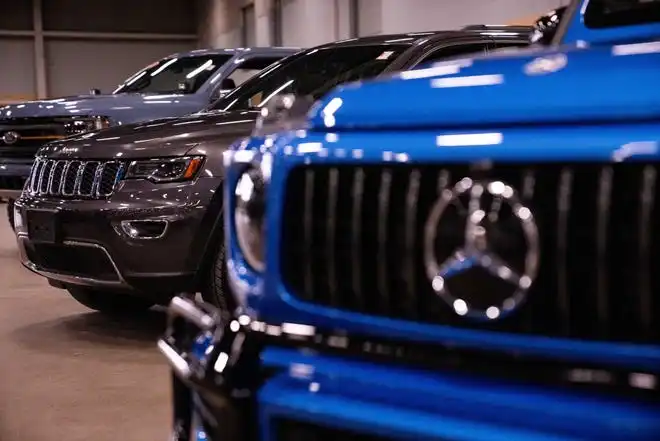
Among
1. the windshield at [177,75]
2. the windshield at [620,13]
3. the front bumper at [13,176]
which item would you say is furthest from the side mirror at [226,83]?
the windshield at [620,13]

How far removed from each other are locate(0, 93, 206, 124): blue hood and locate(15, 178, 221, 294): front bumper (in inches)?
103

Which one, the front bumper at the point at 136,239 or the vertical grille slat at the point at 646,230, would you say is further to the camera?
the front bumper at the point at 136,239

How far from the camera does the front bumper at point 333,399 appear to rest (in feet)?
4.23

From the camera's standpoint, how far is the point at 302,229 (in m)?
1.62

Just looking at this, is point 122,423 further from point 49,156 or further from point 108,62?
point 108,62

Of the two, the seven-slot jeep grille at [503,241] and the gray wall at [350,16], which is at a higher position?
the gray wall at [350,16]

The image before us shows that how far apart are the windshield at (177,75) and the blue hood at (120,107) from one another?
30 cm

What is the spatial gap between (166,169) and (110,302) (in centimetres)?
140

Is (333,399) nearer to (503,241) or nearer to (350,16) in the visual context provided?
(503,241)

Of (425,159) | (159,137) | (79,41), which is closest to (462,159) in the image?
(425,159)

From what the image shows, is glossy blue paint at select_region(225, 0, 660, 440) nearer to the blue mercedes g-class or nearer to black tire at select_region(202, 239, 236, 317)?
the blue mercedes g-class

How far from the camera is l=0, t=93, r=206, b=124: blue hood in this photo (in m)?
6.70

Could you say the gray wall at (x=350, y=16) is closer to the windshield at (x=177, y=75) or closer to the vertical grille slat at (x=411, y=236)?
the windshield at (x=177, y=75)

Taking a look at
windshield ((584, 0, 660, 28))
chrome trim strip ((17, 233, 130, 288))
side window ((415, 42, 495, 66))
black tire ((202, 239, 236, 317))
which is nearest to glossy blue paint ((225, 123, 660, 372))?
windshield ((584, 0, 660, 28))
